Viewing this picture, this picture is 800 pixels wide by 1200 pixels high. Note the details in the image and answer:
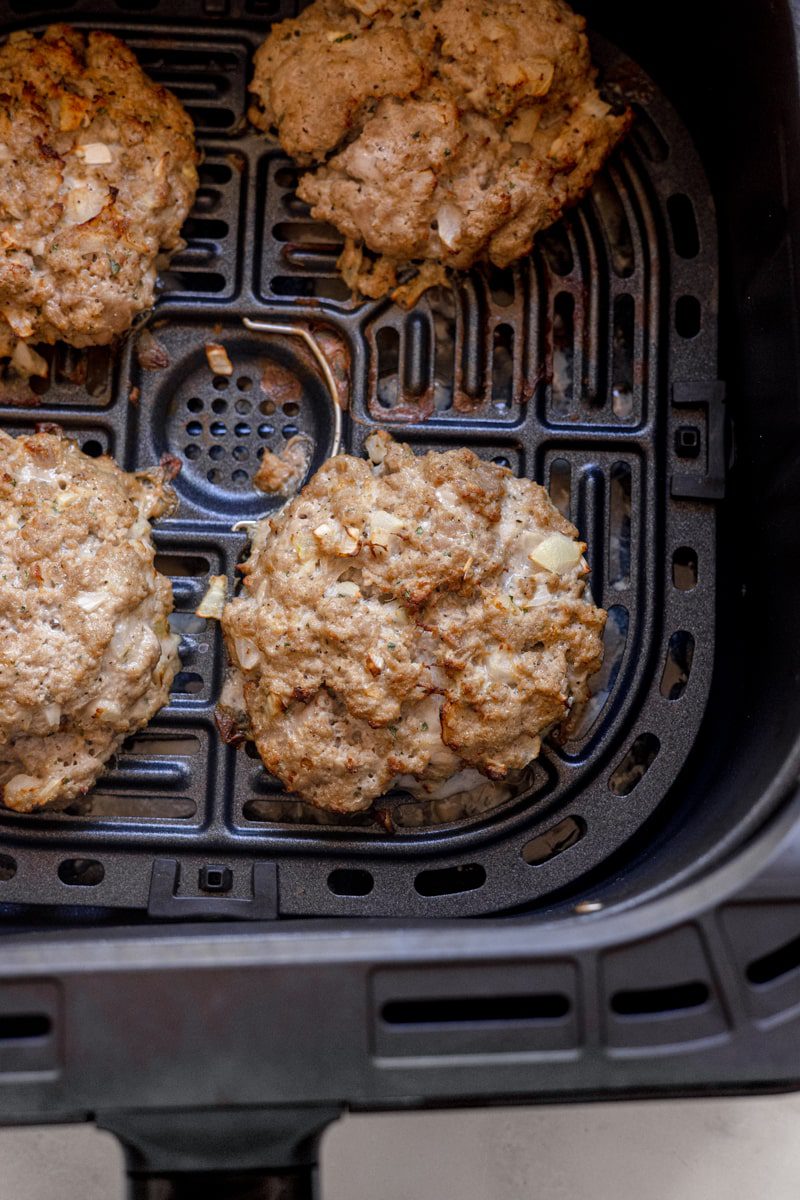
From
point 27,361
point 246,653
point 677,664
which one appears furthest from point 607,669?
point 27,361

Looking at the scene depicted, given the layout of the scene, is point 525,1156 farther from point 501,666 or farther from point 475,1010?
point 501,666

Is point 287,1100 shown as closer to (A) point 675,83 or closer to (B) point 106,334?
(B) point 106,334

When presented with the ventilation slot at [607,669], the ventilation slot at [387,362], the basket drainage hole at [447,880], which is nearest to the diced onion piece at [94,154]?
the ventilation slot at [387,362]

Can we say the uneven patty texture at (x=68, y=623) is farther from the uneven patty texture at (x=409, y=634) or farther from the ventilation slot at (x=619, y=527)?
the ventilation slot at (x=619, y=527)

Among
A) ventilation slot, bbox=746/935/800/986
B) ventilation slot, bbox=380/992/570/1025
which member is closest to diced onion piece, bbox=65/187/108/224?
ventilation slot, bbox=380/992/570/1025

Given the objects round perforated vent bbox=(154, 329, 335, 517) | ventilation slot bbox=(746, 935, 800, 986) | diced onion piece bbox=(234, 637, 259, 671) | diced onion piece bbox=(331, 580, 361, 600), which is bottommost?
ventilation slot bbox=(746, 935, 800, 986)

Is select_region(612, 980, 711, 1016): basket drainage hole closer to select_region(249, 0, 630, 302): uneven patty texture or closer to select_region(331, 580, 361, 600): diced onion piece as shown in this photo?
select_region(331, 580, 361, 600): diced onion piece
